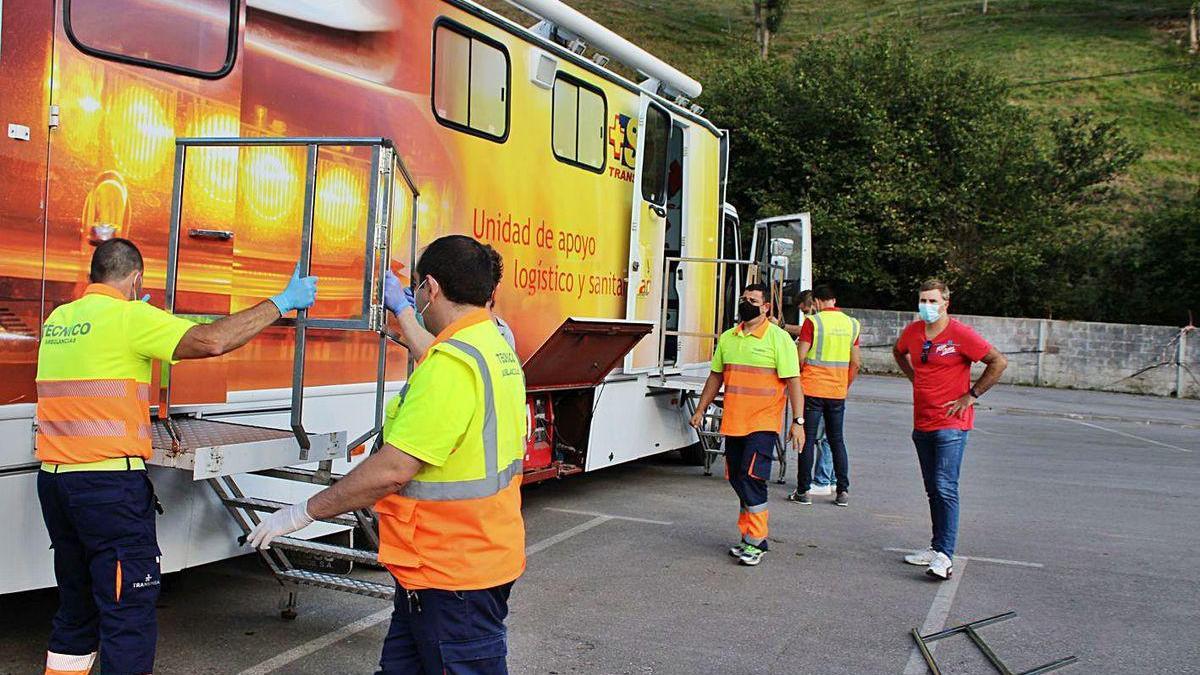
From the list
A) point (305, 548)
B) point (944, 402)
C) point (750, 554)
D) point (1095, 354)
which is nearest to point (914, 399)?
point (944, 402)

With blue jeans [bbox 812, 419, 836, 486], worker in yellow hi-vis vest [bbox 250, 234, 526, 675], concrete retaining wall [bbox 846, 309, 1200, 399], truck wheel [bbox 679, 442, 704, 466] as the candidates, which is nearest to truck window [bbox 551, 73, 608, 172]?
blue jeans [bbox 812, 419, 836, 486]

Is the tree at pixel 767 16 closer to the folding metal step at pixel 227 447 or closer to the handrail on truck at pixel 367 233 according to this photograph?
the handrail on truck at pixel 367 233

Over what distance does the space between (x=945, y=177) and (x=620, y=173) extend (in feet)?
67.2

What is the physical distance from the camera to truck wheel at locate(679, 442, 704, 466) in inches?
435

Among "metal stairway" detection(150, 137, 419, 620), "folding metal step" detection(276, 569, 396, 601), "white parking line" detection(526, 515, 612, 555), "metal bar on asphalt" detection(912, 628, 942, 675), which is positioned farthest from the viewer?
"white parking line" detection(526, 515, 612, 555)

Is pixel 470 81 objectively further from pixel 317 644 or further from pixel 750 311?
pixel 317 644

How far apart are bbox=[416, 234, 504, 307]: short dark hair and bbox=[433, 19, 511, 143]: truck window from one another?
344 cm

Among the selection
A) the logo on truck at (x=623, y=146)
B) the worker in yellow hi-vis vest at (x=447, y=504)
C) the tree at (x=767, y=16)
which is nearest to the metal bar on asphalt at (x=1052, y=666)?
the worker in yellow hi-vis vest at (x=447, y=504)

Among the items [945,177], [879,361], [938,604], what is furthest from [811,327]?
[945,177]

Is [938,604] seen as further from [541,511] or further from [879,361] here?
[879,361]

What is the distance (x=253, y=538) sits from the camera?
3090 millimetres

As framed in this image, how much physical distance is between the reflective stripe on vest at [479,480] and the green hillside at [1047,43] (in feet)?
90.7

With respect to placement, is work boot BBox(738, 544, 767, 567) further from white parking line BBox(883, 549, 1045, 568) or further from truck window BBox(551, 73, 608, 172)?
truck window BBox(551, 73, 608, 172)

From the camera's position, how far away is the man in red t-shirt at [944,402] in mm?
6699
